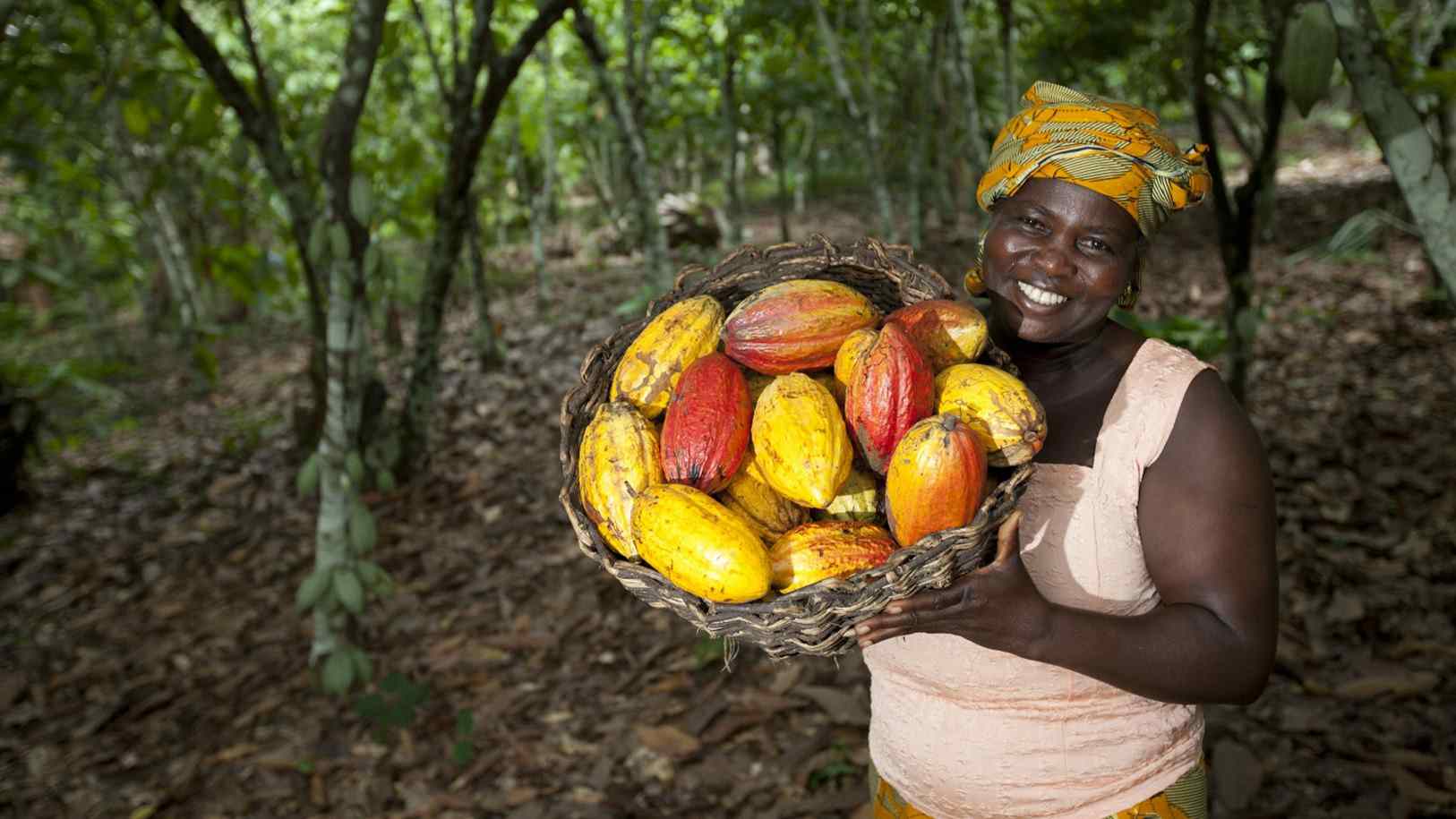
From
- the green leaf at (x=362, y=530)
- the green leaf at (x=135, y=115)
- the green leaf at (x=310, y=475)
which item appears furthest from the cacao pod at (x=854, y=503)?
the green leaf at (x=135, y=115)

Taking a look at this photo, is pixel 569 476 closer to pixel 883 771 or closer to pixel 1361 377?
pixel 883 771

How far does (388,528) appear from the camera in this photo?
12.2 feet

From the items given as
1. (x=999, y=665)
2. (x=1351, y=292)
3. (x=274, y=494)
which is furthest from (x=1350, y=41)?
(x=1351, y=292)

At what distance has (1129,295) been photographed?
1.23 meters

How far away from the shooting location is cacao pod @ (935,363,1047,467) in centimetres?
105

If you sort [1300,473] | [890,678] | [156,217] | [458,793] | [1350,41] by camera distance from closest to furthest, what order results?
[890,678] < [1350,41] < [458,793] < [1300,473] < [156,217]

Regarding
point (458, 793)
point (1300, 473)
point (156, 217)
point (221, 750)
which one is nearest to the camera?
point (458, 793)

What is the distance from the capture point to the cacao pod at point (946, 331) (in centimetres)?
116

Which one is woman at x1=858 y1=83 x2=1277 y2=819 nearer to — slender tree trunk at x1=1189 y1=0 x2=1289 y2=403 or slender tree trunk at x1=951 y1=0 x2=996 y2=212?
slender tree trunk at x1=1189 y1=0 x2=1289 y2=403

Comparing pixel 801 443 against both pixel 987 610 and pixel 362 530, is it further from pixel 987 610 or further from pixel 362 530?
pixel 362 530

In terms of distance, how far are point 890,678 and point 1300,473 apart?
2.97 m

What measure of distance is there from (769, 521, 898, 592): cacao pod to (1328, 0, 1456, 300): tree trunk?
1.27 meters

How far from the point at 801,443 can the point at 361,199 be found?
1.86 metres

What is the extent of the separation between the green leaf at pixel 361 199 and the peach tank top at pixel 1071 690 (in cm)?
193
